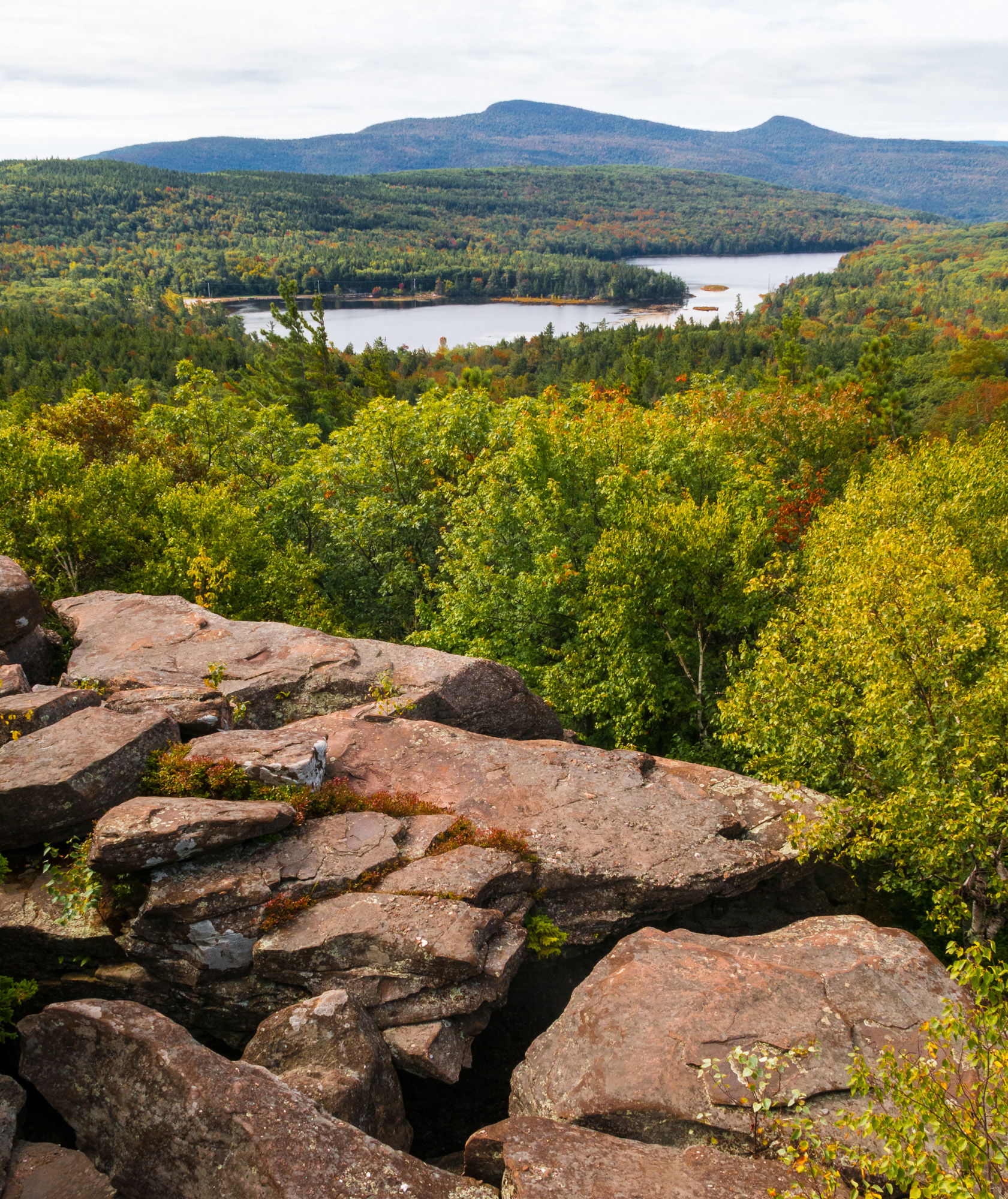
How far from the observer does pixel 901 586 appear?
57.2 ft

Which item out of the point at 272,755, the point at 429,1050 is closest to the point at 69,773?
the point at 272,755

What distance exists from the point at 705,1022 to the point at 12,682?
15041 millimetres

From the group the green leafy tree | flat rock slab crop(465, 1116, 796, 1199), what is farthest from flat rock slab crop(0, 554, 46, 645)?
the green leafy tree

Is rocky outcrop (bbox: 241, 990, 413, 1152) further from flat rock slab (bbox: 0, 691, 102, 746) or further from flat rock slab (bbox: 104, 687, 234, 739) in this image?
flat rock slab (bbox: 0, 691, 102, 746)

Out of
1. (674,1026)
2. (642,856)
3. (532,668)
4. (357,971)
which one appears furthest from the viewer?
(532,668)

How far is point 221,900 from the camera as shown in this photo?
12.6 meters

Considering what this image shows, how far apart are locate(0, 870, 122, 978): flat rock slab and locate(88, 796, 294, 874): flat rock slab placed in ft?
3.95

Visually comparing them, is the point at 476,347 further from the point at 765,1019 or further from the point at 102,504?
the point at 765,1019

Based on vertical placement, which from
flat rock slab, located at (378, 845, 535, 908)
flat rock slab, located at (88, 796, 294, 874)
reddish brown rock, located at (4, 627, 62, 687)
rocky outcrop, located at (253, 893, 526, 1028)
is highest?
reddish brown rock, located at (4, 627, 62, 687)

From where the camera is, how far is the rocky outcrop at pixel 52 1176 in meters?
9.77

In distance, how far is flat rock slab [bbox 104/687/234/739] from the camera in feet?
51.8

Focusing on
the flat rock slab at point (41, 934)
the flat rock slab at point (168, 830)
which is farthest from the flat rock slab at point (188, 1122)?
the flat rock slab at point (168, 830)

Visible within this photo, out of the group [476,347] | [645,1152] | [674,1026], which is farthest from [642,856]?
[476,347]

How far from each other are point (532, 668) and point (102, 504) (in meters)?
18.3
